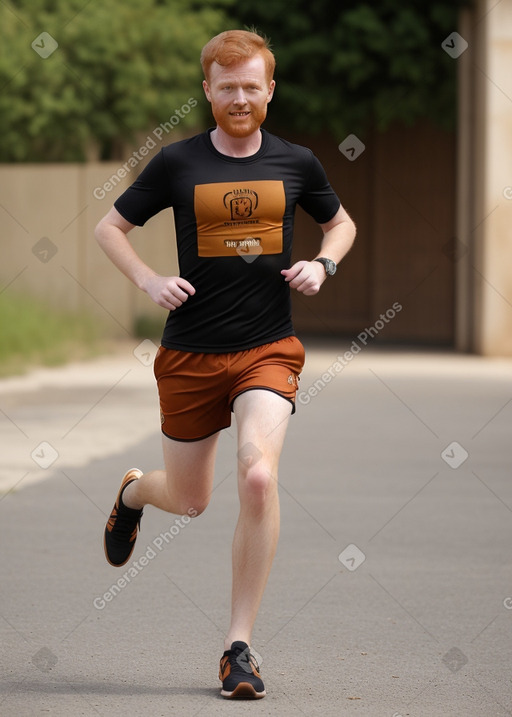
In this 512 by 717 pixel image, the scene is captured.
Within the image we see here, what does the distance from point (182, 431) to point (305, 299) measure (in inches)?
773

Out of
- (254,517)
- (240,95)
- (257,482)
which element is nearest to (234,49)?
(240,95)

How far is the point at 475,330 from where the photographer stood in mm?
19625

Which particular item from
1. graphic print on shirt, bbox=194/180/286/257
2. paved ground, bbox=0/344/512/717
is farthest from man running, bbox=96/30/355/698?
paved ground, bbox=0/344/512/717

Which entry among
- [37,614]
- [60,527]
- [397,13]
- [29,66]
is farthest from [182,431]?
[397,13]

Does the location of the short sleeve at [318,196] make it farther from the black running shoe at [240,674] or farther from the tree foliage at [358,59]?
the tree foliage at [358,59]

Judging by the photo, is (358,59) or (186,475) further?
(358,59)

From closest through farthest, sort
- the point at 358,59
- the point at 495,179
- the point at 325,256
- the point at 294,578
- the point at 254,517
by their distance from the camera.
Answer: the point at 254,517 < the point at 325,256 < the point at 294,578 < the point at 495,179 < the point at 358,59

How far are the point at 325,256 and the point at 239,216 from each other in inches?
17.0

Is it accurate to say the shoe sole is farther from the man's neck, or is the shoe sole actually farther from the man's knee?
the man's neck

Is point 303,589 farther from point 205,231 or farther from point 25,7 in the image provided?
Result: point 25,7

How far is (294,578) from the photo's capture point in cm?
641

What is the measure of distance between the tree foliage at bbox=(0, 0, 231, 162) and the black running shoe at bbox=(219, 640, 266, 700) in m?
15.0

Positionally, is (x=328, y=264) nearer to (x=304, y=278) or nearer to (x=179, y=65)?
(x=304, y=278)

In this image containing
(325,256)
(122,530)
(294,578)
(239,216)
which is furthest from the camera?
(294,578)
